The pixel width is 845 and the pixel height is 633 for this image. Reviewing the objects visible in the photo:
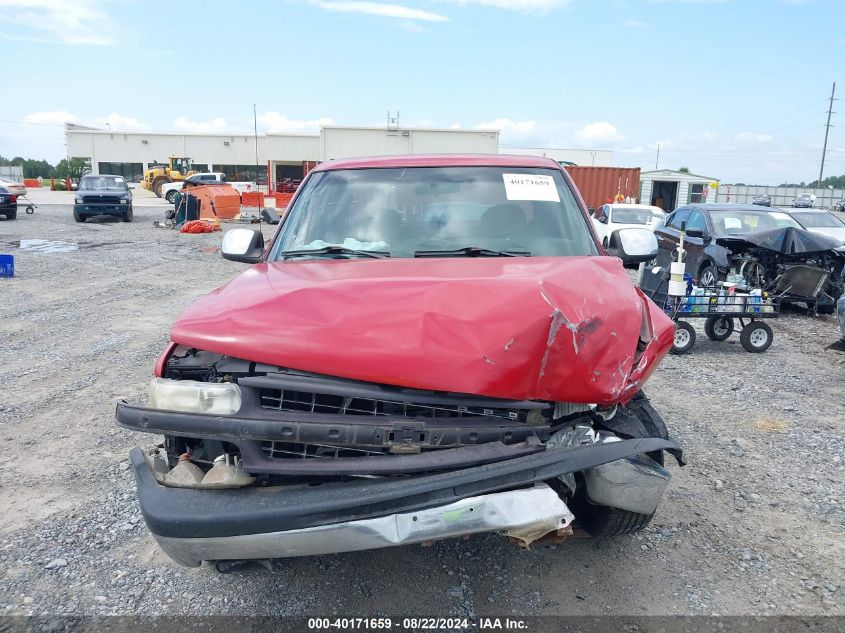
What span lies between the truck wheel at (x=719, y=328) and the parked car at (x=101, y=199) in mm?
22497

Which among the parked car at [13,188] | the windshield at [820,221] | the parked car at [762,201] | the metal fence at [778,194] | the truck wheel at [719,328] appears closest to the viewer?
the truck wheel at [719,328]

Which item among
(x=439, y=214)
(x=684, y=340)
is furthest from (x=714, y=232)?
(x=439, y=214)

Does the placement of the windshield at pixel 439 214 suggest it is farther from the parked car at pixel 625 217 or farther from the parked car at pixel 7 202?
the parked car at pixel 7 202

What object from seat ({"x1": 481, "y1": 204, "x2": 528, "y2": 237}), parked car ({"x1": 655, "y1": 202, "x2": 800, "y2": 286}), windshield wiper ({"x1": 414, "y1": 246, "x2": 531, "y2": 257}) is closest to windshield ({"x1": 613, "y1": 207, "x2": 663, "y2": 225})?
parked car ({"x1": 655, "y1": 202, "x2": 800, "y2": 286})

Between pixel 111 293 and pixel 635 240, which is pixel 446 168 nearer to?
pixel 635 240

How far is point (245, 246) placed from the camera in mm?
3859

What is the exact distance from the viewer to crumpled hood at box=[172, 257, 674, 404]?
7.38 feet

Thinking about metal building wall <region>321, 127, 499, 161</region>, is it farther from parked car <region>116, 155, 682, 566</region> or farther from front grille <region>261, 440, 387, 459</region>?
front grille <region>261, 440, 387, 459</region>

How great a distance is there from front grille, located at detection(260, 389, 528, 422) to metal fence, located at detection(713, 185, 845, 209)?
52332 mm

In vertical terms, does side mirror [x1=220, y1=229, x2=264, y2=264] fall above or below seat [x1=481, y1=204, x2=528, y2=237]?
below

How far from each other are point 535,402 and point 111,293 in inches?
384

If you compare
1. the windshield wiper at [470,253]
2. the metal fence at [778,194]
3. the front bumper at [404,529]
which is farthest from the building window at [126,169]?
the front bumper at [404,529]

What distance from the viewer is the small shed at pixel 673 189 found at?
126ft

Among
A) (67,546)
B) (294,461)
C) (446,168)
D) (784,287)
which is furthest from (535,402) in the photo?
(784,287)
